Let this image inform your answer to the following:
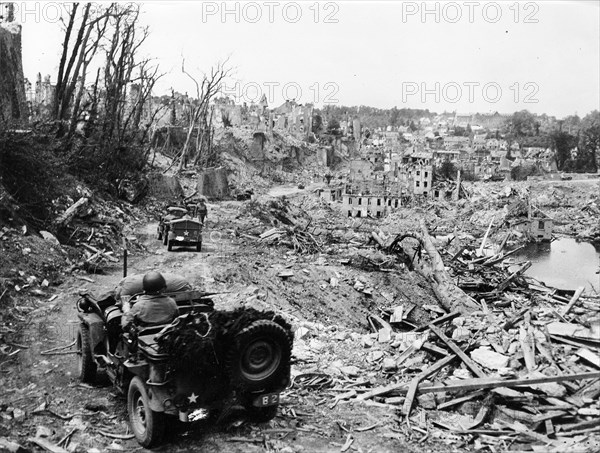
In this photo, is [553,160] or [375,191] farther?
[553,160]

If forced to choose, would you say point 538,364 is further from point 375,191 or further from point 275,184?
point 275,184

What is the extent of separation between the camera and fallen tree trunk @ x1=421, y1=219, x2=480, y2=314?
16.8 metres

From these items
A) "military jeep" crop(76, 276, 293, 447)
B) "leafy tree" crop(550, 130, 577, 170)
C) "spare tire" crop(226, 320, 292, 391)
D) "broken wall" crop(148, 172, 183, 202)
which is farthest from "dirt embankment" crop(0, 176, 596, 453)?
"leafy tree" crop(550, 130, 577, 170)

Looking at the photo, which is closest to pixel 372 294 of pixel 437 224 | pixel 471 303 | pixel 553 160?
pixel 471 303

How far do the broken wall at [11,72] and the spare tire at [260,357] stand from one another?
22156 mm

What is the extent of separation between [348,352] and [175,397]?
5.31m

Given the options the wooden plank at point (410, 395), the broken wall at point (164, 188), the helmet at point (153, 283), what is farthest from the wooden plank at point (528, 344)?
the broken wall at point (164, 188)

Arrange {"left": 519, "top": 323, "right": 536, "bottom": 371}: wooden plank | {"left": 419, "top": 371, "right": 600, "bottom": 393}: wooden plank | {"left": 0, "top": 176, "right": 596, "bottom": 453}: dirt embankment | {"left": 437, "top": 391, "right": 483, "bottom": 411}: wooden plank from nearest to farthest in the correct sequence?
{"left": 0, "top": 176, "right": 596, "bottom": 453}: dirt embankment
{"left": 419, "top": 371, "right": 600, "bottom": 393}: wooden plank
{"left": 437, "top": 391, "right": 483, "bottom": 411}: wooden plank
{"left": 519, "top": 323, "right": 536, "bottom": 371}: wooden plank

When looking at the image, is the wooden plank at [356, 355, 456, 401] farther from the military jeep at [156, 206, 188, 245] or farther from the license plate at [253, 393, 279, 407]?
the military jeep at [156, 206, 188, 245]

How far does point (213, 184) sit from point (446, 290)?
26.7 metres

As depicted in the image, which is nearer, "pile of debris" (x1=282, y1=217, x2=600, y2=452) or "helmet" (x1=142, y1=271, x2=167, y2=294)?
"pile of debris" (x1=282, y1=217, x2=600, y2=452)

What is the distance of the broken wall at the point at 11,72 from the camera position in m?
25.5

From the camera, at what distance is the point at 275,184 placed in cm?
7556

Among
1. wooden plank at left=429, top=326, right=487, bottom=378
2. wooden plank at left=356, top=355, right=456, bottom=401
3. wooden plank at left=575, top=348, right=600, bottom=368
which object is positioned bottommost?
wooden plank at left=356, top=355, right=456, bottom=401
